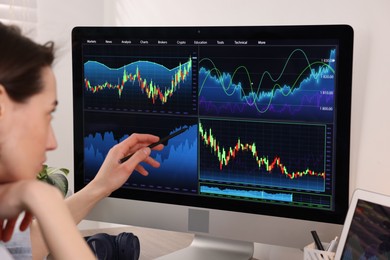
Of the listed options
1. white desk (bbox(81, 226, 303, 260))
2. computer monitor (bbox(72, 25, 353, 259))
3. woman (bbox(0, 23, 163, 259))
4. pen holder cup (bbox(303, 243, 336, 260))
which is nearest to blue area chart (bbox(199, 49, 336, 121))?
computer monitor (bbox(72, 25, 353, 259))

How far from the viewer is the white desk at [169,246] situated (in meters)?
1.58

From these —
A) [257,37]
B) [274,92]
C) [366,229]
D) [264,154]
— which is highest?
[257,37]

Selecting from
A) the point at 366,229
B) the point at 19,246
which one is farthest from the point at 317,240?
the point at 19,246

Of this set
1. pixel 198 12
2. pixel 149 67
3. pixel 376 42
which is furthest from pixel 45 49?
pixel 198 12

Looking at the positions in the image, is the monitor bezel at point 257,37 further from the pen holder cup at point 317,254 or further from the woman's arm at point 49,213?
the woman's arm at point 49,213

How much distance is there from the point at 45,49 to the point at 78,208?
620mm

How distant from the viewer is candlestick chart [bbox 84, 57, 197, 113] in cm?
143

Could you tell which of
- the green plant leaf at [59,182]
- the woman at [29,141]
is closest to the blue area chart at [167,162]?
the green plant leaf at [59,182]

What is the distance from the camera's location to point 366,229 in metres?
1.14

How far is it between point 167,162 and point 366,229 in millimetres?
486

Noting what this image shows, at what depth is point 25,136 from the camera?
0.89 m

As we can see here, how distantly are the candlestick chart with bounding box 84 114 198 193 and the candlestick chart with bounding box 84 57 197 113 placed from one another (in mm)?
29

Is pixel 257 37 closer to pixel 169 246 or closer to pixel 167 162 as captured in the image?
pixel 167 162

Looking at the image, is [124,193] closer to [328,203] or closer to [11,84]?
[328,203]
